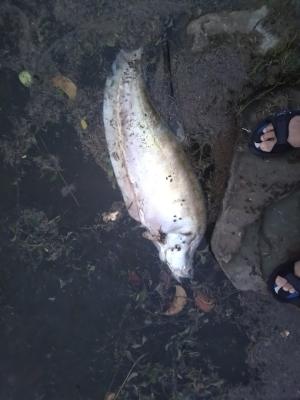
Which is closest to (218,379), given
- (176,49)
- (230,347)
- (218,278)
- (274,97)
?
(230,347)

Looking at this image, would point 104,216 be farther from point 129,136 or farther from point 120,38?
point 120,38

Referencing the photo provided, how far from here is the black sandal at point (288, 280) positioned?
10.7ft

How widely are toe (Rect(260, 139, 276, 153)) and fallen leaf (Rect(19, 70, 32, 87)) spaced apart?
1894 millimetres

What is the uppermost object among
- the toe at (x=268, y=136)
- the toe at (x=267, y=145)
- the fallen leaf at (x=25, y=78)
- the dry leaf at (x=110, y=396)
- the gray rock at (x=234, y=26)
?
the gray rock at (x=234, y=26)

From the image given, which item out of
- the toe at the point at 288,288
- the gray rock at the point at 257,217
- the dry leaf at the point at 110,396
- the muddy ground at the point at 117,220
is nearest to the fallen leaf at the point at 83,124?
the muddy ground at the point at 117,220

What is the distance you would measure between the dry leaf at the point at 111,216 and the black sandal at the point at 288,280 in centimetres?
134

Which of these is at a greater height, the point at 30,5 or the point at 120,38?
the point at 30,5

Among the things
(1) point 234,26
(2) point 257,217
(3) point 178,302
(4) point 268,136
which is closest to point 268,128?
(4) point 268,136

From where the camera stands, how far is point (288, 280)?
3266mm

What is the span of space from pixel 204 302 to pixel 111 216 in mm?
1087

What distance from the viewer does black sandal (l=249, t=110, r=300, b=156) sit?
3123mm

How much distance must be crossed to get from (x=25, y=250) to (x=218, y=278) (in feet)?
5.46

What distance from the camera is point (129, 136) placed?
3.20 meters

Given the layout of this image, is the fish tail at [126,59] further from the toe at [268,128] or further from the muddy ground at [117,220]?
the toe at [268,128]
